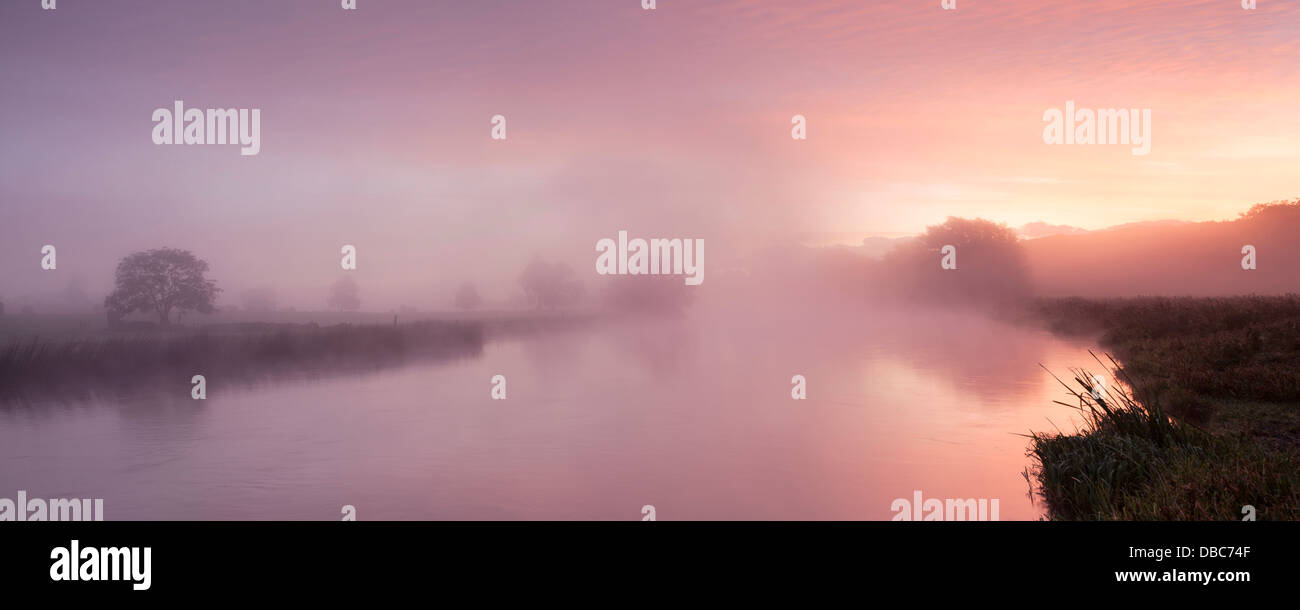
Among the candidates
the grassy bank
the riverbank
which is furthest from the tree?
the grassy bank

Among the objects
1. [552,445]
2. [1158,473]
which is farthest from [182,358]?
[1158,473]

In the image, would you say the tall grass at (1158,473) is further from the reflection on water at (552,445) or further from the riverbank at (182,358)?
the riverbank at (182,358)

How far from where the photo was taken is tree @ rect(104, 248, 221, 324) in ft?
246

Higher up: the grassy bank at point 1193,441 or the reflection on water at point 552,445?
the grassy bank at point 1193,441

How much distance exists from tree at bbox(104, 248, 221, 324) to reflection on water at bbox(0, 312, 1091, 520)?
5088 cm

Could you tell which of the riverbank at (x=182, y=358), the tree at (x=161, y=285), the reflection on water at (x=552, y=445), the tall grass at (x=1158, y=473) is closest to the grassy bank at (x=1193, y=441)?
the tall grass at (x=1158, y=473)

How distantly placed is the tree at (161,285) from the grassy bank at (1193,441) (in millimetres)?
80007

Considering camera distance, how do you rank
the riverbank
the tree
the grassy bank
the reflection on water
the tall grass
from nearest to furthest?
the tall grass
the grassy bank
the reflection on water
the riverbank
the tree

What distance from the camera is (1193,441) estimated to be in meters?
11.6

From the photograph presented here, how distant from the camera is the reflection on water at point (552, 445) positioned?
1545cm

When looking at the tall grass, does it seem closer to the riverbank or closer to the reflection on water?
the reflection on water
